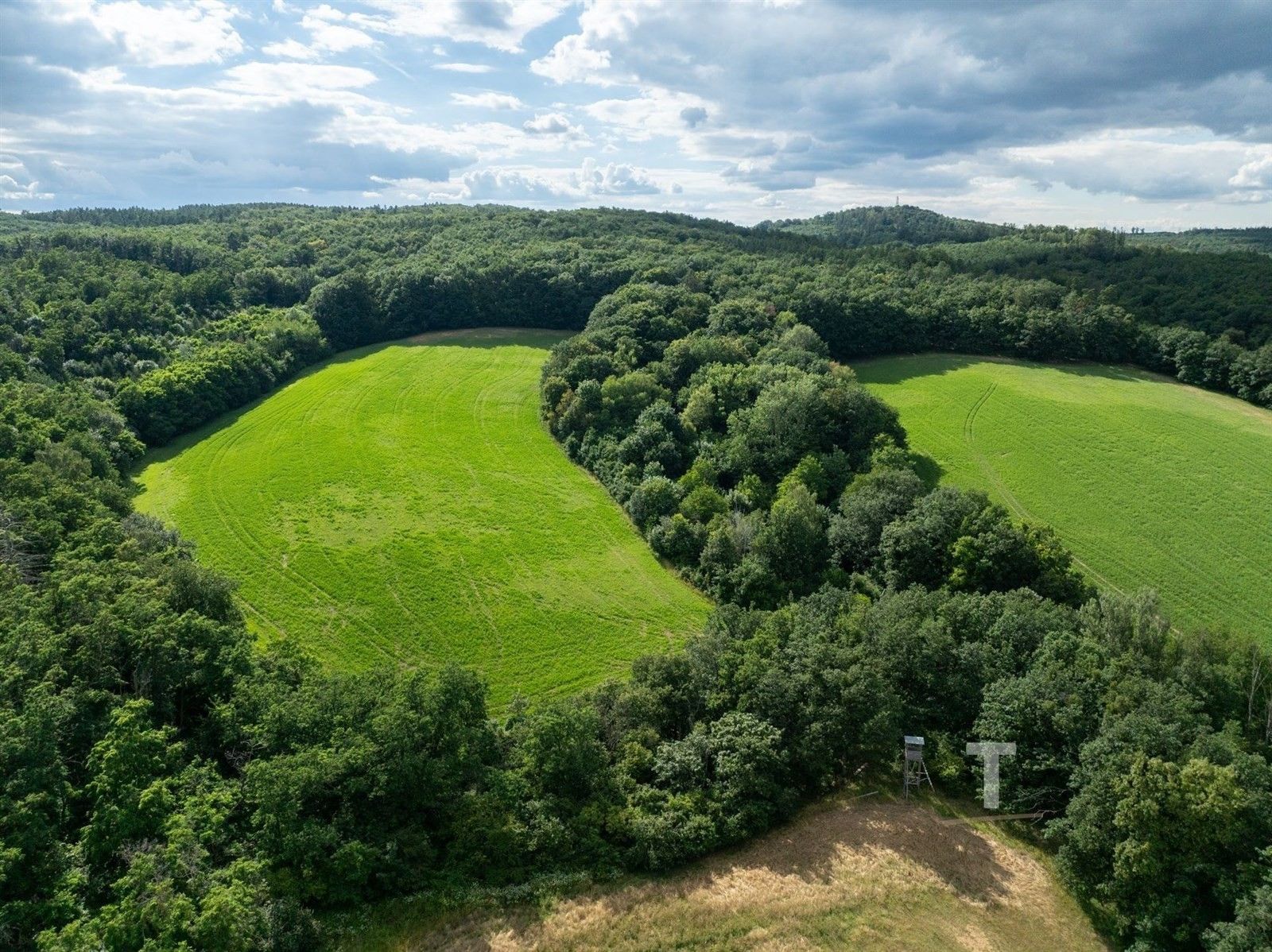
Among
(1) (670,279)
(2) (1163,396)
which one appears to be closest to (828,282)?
(1) (670,279)

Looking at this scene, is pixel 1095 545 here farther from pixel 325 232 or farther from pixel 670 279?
pixel 325 232

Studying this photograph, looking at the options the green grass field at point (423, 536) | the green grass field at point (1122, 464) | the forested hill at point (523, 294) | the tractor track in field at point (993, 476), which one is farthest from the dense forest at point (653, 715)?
the forested hill at point (523, 294)

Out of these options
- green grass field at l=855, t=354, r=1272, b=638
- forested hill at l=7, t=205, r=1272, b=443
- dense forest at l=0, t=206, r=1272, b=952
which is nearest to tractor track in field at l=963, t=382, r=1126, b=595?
green grass field at l=855, t=354, r=1272, b=638

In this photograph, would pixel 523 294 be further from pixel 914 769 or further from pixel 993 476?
pixel 914 769

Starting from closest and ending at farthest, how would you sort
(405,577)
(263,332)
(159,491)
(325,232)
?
(405,577) → (159,491) → (263,332) → (325,232)

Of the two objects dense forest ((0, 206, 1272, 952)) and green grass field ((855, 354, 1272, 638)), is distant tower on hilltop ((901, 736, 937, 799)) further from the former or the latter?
green grass field ((855, 354, 1272, 638))

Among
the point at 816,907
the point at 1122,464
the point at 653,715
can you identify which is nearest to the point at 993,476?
the point at 1122,464

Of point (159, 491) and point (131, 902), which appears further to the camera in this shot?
point (159, 491)
